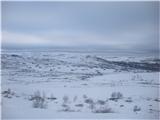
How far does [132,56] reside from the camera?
153 inches

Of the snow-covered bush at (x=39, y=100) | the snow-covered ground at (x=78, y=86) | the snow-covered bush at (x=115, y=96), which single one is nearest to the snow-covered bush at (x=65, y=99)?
the snow-covered ground at (x=78, y=86)

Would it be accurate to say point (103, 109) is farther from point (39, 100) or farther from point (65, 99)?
point (39, 100)

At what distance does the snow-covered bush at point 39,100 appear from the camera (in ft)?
12.6

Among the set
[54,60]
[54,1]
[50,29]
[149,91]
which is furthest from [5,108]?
[149,91]

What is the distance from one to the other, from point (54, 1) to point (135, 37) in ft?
3.44

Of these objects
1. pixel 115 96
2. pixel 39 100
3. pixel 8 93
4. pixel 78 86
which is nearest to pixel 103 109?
pixel 115 96

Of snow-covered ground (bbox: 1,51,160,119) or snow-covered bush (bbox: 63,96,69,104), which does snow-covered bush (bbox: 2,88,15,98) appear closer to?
snow-covered ground (bbox: 1,51,160,119)

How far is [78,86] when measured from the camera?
12.7 ft

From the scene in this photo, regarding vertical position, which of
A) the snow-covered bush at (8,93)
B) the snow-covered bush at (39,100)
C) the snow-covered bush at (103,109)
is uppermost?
the snow-covered bush at (8,93)

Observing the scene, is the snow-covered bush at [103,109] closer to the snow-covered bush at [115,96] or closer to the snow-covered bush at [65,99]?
the snow-covered bush at [115,96]

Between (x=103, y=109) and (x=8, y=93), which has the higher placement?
(x=8, y=93)

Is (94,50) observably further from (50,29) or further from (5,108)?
(5,108)

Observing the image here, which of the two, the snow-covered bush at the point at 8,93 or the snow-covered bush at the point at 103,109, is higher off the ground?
the snow-covered bush at the point at 8,93

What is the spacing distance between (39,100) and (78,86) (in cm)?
48
